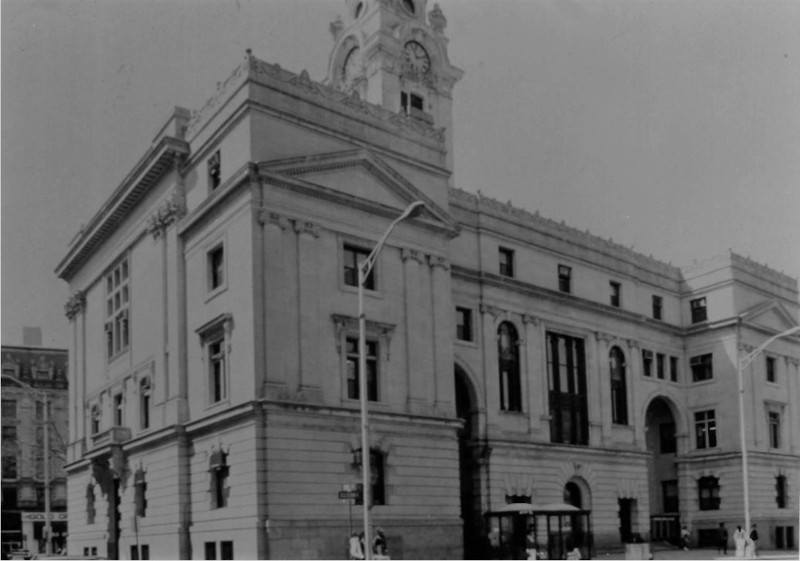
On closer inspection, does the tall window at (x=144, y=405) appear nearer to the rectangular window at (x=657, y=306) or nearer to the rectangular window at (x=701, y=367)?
the rectangular window at (x=657, y=306)

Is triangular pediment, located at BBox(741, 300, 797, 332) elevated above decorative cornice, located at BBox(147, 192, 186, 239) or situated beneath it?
situated beneath

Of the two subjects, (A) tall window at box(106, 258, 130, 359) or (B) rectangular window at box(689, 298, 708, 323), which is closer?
(A) tall window at box(106, 258, 130, 359)

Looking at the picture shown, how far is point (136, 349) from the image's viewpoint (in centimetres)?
5100

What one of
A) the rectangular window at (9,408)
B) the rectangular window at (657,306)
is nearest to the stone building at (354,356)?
the rectangular window at (657,306)

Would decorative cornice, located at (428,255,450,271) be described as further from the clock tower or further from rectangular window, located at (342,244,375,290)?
the clock tower

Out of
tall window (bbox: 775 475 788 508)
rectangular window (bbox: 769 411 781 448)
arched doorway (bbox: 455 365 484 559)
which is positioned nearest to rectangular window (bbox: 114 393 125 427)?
arched doorway (bbox: 455 365 484 559)

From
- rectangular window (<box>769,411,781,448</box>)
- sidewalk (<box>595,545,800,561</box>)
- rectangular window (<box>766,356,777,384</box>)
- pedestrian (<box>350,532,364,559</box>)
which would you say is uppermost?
rectangular window (<box>766,356,777,384</box>)

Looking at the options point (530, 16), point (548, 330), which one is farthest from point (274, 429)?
point (548, 330)

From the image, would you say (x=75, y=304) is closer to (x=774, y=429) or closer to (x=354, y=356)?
(x=354, y=356)

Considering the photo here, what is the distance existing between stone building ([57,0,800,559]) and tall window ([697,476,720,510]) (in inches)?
5.6

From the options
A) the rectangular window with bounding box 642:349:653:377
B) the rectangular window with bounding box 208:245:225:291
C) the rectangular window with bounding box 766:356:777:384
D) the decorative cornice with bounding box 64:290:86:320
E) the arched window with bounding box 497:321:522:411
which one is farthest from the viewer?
the rectangular window with bounding box 766:356:777:384

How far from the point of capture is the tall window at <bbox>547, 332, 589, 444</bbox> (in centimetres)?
5844

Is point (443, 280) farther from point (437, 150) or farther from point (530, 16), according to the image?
point (530, 16)

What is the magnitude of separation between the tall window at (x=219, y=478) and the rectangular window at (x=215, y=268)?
7091 millimetres
